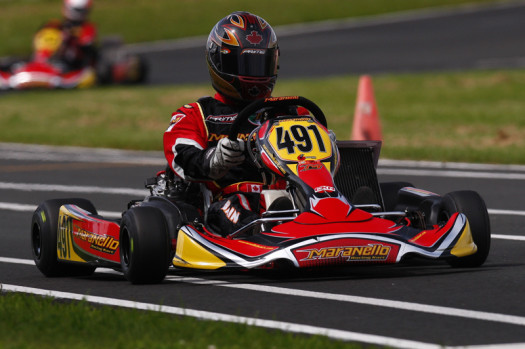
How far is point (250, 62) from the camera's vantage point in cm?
761

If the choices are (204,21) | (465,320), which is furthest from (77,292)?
(204,21)

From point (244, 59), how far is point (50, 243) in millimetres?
1674

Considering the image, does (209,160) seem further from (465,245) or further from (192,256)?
(465,245)

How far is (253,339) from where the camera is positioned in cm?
500

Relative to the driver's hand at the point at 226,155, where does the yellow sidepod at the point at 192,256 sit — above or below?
below

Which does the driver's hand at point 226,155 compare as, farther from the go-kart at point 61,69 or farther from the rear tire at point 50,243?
the go-kart at point 61,69

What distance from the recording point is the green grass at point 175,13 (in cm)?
3203

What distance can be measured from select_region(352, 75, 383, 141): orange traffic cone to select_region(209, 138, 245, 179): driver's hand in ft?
24.8

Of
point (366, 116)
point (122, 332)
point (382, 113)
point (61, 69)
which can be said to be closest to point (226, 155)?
point (122, 332)

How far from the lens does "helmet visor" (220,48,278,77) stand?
7.61 metres

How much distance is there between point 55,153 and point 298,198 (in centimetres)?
923

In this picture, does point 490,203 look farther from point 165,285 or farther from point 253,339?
Answer: point 253,339

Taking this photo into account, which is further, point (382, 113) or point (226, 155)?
point (382, 113)

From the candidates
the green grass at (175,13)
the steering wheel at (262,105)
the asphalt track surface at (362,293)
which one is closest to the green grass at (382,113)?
the asphalt track surface at (362,293)
